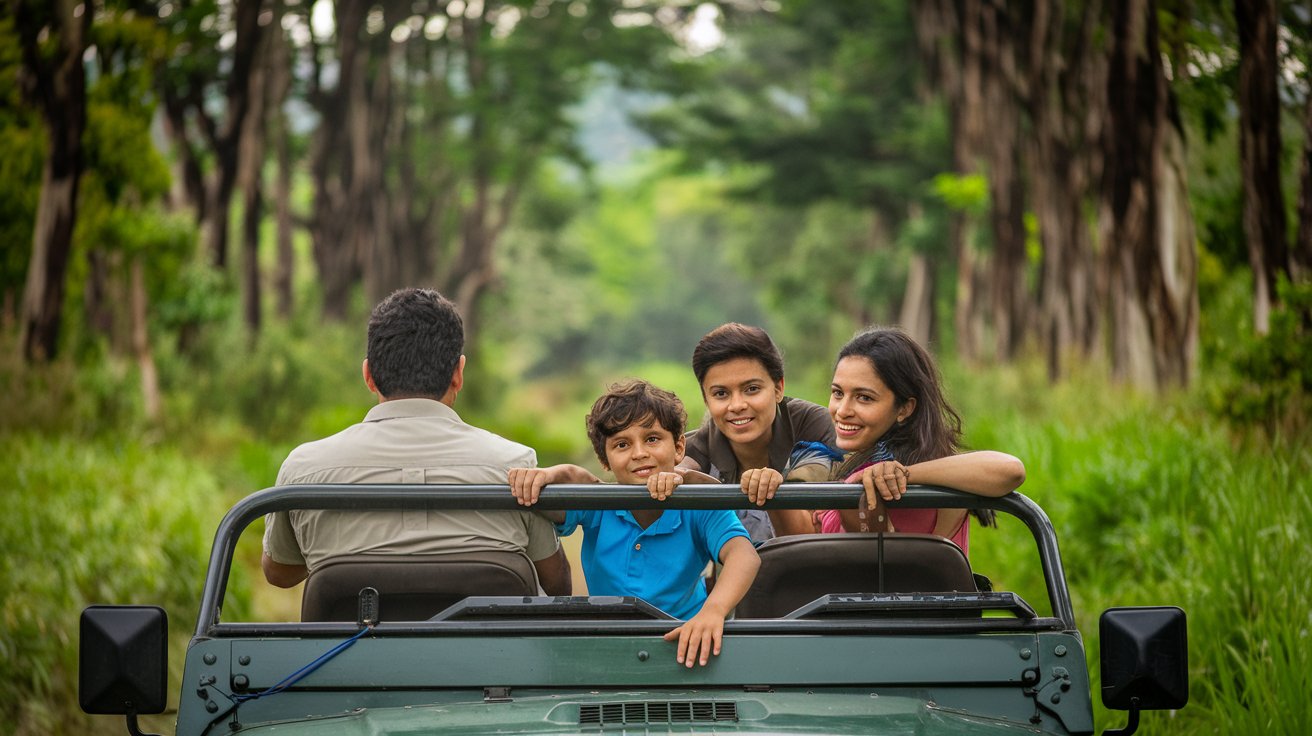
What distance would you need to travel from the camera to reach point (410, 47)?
28.4 m

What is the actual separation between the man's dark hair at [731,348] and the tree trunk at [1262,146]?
17.7 ft

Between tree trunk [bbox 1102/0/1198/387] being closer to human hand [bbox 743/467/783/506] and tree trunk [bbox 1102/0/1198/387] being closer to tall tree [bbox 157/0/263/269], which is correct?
human hand [bbox 743/467/783/506]

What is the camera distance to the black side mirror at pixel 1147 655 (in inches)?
116

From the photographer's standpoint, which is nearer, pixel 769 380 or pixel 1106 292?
pixel 769 380

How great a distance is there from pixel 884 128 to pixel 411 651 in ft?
84.3

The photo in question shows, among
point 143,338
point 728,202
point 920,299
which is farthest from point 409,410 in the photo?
point 728,202

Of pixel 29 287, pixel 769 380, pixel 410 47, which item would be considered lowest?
pixel 769 380

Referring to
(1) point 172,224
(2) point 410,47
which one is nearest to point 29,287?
(1) point 172,224

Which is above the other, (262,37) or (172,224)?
(262,37)

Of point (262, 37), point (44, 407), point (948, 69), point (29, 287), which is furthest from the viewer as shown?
point (948, 69)

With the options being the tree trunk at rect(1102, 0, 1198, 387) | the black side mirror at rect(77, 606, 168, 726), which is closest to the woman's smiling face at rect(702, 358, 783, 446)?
the black side mirror at rect(77, 606, 168, 726)

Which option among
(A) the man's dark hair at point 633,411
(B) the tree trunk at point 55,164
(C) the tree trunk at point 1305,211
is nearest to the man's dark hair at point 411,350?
(A) the man's dark hair at point 633,411

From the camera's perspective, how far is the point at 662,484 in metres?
3.16

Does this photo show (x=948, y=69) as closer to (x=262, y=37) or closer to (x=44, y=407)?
(x=262, y=37)
